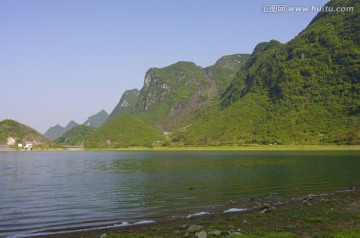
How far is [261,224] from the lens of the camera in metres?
25.0

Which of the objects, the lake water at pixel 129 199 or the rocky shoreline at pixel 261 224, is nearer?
the rocky shoreline at pixel 261 224

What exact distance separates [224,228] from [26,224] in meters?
16.5

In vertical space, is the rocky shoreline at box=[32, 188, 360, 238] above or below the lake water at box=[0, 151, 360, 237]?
above

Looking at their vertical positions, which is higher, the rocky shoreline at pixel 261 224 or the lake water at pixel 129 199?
the rocky shoreline at pixel 261 224

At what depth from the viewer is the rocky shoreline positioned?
869 inches

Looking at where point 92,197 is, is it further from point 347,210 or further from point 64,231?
point 347,210

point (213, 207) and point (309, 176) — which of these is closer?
point (213, 207)

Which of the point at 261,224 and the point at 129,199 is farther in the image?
the point at 129,199

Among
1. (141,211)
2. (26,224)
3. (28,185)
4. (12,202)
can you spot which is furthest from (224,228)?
(28,185)

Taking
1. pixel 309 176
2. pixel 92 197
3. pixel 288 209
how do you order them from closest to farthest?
pixel 288 209 < pixel 92 197 < pixel 309 176

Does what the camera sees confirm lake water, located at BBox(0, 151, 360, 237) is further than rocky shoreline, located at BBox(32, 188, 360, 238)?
Yes

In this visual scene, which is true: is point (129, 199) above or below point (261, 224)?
below

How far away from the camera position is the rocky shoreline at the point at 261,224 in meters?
22.1

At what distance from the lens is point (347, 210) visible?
95.0 ft
